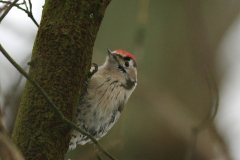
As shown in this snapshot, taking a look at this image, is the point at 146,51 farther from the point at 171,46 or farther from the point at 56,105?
the point at 56,105

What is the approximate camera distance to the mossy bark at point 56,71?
6.35 ft

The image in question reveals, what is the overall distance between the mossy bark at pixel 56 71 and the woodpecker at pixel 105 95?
983 millimetres

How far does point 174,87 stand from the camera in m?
5.65

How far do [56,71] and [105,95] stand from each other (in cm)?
120

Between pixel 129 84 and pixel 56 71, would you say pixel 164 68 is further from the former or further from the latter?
pixel 56 71

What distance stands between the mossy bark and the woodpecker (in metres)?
0.98

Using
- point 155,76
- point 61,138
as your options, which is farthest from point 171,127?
point 61,138

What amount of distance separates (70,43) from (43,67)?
0.24 m

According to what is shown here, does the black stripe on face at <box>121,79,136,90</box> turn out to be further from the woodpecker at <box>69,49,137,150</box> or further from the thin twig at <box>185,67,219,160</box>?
the thin twig at <box>185,67,219,160</box>

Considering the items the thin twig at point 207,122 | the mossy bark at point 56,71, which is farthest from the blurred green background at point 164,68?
the mossy bark at point 56,71

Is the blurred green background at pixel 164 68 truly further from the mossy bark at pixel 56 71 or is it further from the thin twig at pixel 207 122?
the mossy bark at pixel 56 71

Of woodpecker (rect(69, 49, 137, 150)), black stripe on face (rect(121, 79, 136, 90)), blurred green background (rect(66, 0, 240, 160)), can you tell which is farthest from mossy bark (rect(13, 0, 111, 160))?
blurred green background (rect(66, 0, 240, 160))

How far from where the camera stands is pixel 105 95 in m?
3.17

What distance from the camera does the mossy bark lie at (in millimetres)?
1936
